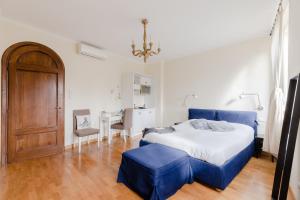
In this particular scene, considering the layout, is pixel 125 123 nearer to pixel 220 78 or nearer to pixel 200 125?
pixel 200 125

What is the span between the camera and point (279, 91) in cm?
258

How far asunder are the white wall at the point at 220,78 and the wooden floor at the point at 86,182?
60.7 inches

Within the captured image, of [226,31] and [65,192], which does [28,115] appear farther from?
[226,31]

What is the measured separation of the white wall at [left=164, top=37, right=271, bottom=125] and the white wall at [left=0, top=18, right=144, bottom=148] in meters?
1.76

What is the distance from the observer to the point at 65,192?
6.49 feet

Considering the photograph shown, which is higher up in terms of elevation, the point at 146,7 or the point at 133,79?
the point at 146,7

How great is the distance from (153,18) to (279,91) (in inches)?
99.6

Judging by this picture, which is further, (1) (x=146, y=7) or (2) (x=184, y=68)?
(2) (x=184, y=68)

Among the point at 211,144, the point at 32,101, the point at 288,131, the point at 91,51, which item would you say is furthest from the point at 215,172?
the point at 91,51

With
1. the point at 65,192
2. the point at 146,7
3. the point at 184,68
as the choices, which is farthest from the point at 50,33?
the point at 184,68

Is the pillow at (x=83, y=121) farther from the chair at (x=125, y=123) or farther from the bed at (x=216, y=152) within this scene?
the bed at (x=216, y=152)

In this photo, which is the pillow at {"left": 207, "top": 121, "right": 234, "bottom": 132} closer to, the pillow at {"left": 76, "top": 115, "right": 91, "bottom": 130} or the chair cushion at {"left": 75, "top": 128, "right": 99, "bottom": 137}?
the chair cushion at {"left": 75, "top": 128, "right": 99, "bottom": 137}

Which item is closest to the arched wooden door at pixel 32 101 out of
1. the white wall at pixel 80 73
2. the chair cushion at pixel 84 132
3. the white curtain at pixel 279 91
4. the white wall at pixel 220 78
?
the white wall at pixel 80 73

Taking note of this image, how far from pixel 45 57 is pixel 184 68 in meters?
3.71
